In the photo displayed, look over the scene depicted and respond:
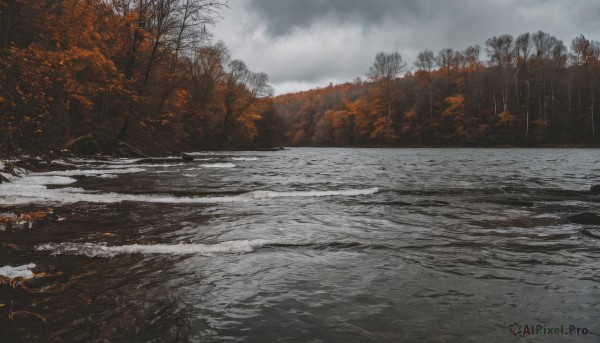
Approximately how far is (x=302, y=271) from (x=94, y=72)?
1821 centimetres

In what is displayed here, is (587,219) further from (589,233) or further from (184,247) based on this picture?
(184,247)

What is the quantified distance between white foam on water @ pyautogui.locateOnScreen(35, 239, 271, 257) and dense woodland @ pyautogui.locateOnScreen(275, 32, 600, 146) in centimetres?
6303

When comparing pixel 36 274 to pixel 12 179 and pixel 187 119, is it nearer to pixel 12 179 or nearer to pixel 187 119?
pixel 12 179

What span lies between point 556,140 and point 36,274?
6691cm

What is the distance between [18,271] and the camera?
3.44 m

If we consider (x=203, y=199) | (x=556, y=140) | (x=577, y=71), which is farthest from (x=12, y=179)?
(x=577, y=71)

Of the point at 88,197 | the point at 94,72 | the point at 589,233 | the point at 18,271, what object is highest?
the point at 94,72

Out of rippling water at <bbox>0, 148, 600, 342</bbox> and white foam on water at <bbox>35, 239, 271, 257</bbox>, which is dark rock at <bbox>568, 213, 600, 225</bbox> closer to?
rippling water at <bbox>0, 148, 600, 342</bbox>

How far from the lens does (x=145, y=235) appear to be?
513 centimetres

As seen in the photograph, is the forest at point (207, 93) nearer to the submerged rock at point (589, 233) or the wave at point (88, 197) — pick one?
the wave at point (88, 197)

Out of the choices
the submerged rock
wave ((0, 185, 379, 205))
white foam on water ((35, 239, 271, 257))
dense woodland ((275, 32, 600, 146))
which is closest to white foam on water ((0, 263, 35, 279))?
white foam on water ((35, 239, 271, 257))

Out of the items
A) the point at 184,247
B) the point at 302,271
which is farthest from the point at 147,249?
the point at 302,271

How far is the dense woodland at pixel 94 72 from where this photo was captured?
11.8 meters

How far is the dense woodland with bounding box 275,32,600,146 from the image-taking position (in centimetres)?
5731
